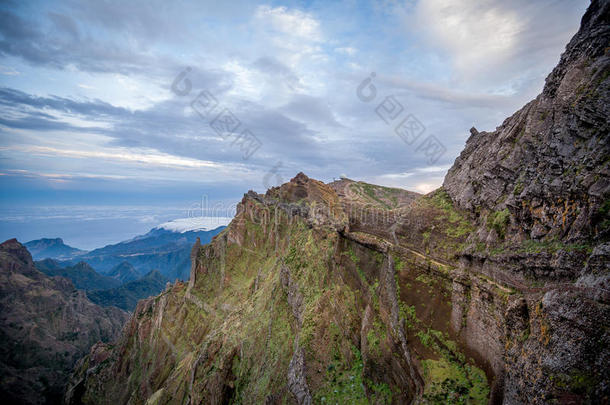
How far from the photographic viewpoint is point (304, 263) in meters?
29.8

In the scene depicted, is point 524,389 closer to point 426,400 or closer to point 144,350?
point 426,400

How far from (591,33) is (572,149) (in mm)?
7730

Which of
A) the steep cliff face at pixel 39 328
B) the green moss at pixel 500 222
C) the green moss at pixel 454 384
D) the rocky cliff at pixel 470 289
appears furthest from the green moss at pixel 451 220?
the steep cliff face at pixel 39 328

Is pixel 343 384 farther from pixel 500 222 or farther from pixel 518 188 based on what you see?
pixel 518 188

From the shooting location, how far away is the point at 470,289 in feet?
51.7

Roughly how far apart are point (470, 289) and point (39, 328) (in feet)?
588

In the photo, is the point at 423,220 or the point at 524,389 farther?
the point at 423,220

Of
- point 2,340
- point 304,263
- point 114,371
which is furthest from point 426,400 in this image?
point 2,340

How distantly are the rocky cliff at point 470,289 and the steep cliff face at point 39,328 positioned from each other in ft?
367

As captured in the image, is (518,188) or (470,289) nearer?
(470,289)

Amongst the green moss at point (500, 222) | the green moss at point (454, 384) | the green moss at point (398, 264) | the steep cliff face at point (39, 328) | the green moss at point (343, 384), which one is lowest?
the steep cliff face at point (39, 328)

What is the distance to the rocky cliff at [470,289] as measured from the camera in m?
9.91

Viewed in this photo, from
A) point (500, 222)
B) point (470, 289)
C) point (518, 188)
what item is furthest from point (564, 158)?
point (470, 289)

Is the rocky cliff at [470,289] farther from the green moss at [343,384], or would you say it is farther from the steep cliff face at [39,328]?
the steep cliff face at [39,328]
